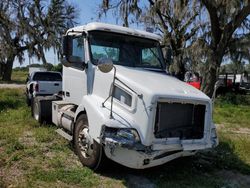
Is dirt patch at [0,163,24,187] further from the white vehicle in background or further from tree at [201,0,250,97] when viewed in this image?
tree at [201,0,250,97]

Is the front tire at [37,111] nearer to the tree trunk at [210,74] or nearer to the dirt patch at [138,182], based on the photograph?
the dirt patch at [138,182]

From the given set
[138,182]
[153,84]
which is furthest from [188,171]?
[153,84]

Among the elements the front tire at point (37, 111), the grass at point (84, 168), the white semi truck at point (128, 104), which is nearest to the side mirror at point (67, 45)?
the white semi truck at point (128, 104)

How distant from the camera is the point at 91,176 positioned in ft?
18.5

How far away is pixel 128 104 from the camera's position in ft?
17.7

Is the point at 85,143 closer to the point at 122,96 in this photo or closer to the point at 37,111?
the point at 122,96

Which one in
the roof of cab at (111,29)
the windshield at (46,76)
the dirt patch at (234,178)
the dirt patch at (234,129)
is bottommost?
the dirt patch at (234,129)

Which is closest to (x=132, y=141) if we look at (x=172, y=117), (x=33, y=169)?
(x=172, y=117)

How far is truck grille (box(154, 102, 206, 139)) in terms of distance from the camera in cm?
525

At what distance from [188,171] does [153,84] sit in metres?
1.88

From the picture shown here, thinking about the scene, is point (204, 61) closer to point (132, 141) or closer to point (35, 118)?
point (35, 118)

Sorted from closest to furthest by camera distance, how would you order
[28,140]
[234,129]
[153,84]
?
1. [153,84]
2. [28,140]
3. [234,129]

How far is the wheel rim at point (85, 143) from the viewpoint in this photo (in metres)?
5.88

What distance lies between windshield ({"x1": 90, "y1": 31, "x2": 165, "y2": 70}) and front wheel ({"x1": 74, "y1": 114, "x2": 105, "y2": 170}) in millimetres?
1206
